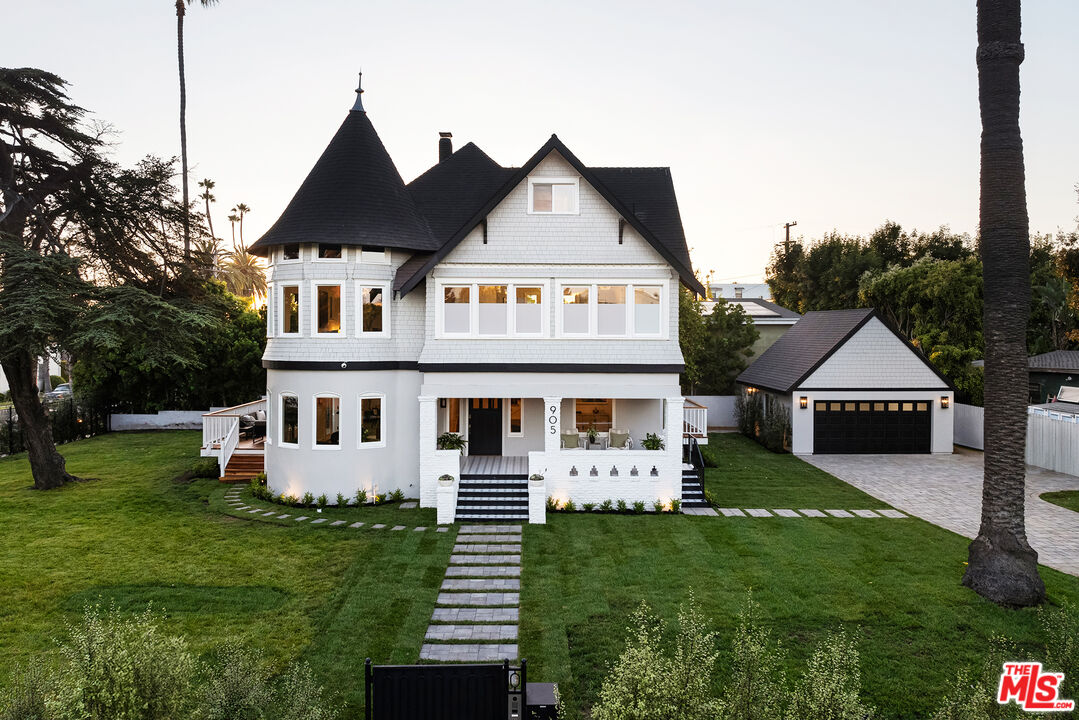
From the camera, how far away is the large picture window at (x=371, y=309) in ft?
51.0

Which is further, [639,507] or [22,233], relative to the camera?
[22,233]

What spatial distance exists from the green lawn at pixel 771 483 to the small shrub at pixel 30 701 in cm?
1392

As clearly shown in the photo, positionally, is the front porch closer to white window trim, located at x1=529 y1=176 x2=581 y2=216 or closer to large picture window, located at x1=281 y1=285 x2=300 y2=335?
large picture window, located at x1=281 y1=285 x2=300 y2=335

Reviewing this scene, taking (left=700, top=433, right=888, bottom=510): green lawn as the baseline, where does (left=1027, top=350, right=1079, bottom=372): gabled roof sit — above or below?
above

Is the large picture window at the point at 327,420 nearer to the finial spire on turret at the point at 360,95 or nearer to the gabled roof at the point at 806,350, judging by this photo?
the finial spire on turret at the point at 360,95

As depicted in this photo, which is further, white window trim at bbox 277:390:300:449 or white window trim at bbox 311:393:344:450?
white window trim at bbox 277:390:300:449

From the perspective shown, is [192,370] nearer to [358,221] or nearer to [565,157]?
[358,221]

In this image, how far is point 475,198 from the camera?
18219 millimetres

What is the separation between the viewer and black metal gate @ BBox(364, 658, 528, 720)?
5.43 m

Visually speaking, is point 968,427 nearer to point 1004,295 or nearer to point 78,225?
point 1004,295

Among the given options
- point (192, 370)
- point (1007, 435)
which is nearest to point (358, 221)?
point (1007, 435)

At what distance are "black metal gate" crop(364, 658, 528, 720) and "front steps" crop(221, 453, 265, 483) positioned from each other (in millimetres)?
14325

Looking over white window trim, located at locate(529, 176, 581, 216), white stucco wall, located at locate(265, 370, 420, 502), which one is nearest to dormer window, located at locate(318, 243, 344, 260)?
white stucco wall, located at locate(265, 370, 420, 502)

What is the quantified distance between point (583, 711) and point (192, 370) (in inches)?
1076
